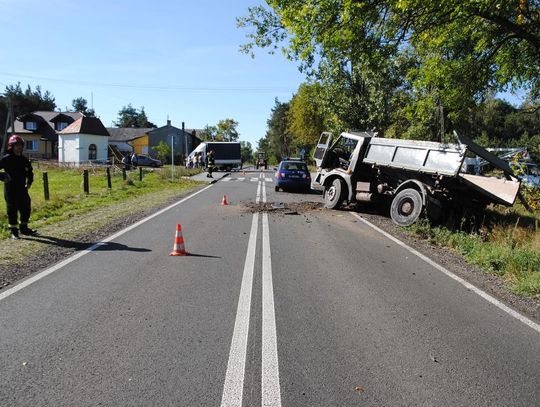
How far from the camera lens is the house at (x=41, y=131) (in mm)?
68188

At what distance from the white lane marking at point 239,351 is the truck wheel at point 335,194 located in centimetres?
891

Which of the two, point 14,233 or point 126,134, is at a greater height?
point 126,134

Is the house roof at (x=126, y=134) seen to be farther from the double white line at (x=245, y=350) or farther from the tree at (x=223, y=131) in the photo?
the double white line at (x=245, y=350)

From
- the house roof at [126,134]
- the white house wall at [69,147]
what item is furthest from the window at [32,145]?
the house roof at [126,134]

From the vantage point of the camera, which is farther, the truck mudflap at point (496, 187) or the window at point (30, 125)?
the window at point (30, 125)

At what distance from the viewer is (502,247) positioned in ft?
28.1

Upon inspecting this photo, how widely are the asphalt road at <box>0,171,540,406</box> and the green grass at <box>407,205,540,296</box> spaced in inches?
40.3

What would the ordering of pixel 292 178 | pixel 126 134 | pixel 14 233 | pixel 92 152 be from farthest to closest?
pixel 126 134 → pixel 92 152 → pixel 292 178 → pixel 14 233

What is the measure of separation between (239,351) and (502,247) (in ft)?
20.8

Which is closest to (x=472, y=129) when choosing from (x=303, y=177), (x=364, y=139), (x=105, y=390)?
(x=303, y=177)

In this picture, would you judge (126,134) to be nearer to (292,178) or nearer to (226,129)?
(226,129)

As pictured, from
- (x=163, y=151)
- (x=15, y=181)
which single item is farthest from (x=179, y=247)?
(x=163, y=151)

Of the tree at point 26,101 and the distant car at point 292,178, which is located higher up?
the tree at point 26,101

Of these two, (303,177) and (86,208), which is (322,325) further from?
(303,177)
